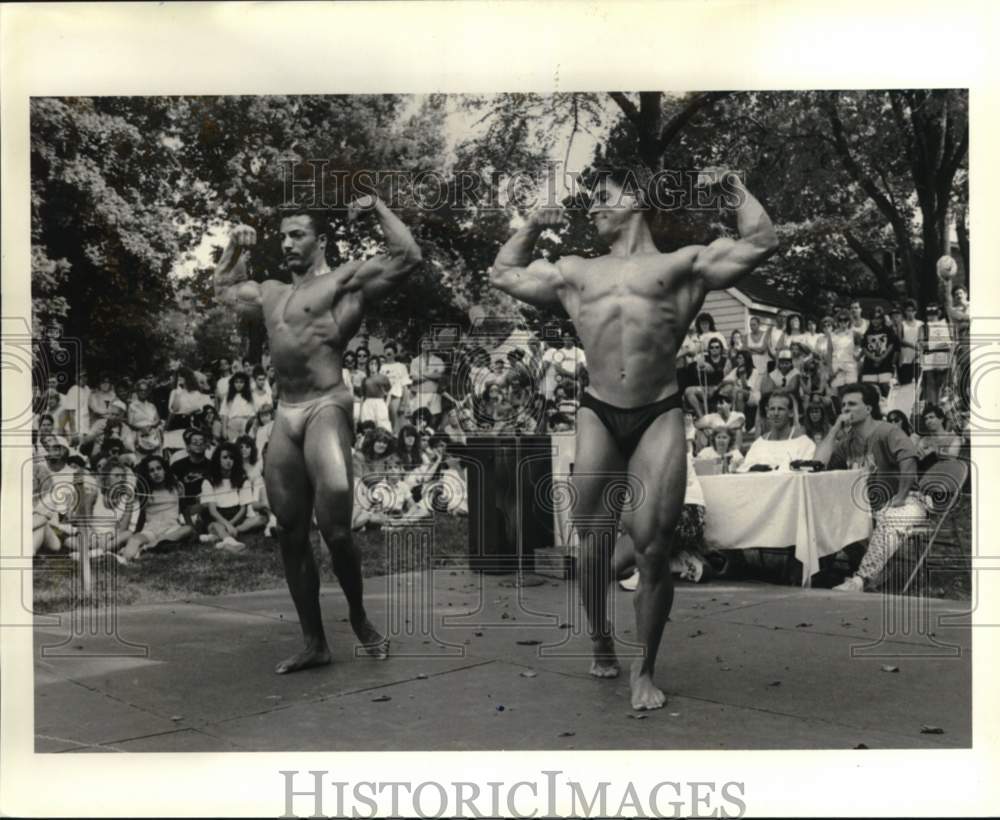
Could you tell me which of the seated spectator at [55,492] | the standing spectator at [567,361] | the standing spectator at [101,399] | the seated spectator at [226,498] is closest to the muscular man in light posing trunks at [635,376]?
the standing spectator at [567,361]

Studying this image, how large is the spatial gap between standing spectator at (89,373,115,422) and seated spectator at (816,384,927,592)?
4202mm

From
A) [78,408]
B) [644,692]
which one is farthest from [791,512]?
[78,408]

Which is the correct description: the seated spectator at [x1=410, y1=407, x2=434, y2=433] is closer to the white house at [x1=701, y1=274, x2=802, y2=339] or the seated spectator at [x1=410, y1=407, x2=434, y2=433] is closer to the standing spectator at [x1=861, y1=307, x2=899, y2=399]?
the white house at [x1=701, y1=274, x2=802, y2=339]

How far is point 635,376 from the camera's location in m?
4.86

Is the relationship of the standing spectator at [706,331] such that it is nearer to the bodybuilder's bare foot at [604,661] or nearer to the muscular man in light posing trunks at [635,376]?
the muscular man in light posing trunks at [635,376]

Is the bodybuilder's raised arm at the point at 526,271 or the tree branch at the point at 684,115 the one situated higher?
the tree branch at the point at 684,115

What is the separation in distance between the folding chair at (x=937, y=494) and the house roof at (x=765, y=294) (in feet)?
4.10

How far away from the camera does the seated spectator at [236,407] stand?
5930mm

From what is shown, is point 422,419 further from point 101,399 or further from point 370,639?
point 101,399

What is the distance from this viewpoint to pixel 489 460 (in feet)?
19.4

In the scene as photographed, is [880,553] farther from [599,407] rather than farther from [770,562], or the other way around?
[599,407]

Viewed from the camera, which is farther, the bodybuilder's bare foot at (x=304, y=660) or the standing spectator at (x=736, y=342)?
the standing spectator at (x=736, y=342)

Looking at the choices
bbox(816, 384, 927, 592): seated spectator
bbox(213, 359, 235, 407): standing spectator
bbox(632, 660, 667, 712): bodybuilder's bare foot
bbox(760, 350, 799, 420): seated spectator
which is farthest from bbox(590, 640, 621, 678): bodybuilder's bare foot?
bbox(213, 359, 235, 407): standing spectator

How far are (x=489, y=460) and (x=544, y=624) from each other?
1.04 m
